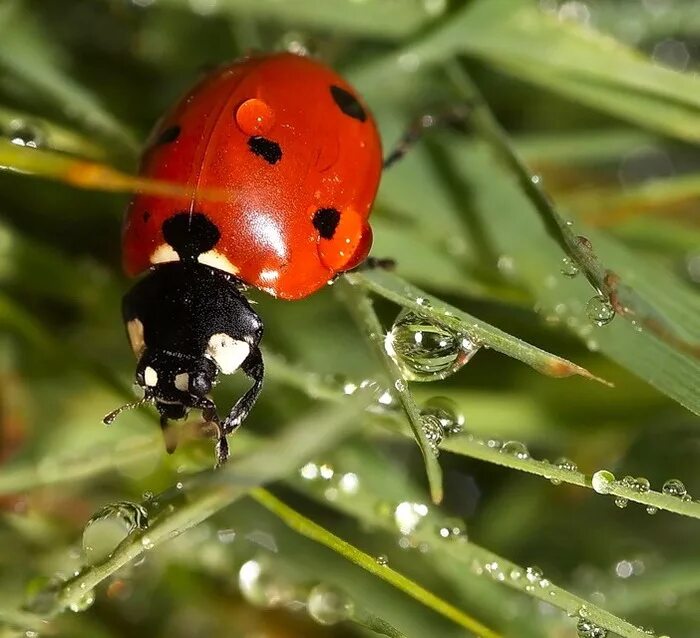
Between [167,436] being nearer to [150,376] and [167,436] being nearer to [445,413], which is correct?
[150,376]

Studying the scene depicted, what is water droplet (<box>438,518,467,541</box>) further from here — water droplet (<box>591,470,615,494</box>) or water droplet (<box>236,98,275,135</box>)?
water droplet (<box>236,98,275,135</box>)

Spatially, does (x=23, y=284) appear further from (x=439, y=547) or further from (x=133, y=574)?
(x=439, y=547)

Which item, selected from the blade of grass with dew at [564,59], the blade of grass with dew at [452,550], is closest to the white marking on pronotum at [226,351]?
the blade of grass with dew at [452,550]

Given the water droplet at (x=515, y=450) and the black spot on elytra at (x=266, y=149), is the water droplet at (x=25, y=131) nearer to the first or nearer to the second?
the black spot on elytra at (x=266, y=149)

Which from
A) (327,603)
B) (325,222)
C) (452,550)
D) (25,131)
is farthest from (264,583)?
(25,131)

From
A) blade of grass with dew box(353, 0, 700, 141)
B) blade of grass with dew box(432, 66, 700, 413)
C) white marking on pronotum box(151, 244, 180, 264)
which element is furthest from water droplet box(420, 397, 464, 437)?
blade of grass with dew box(353, 0, 700, 141)

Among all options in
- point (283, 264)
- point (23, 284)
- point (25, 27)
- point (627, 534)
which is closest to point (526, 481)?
point (627, 534)
